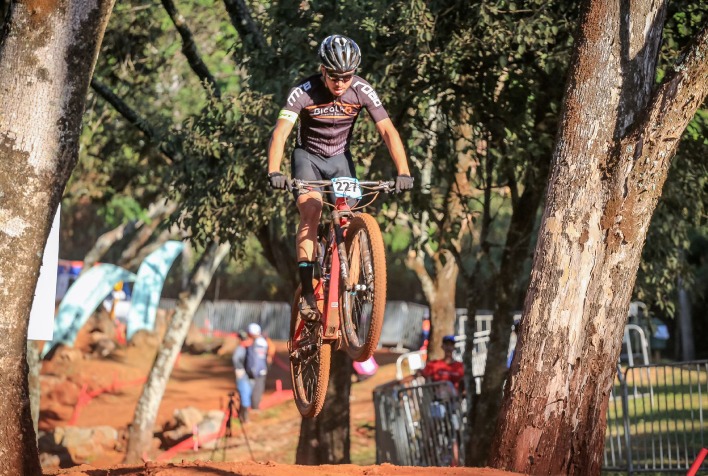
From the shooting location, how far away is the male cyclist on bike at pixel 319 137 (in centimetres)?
755

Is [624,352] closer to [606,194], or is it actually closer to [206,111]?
[206,111]

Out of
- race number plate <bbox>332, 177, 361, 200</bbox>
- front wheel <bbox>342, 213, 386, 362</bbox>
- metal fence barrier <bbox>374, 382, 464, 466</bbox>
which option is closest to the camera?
front wheel <bbox>342, 213, 386, 362</bbox>

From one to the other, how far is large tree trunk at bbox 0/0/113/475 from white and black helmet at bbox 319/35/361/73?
1601mm

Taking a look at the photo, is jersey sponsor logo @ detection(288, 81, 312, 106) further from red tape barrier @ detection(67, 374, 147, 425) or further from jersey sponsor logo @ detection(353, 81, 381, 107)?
red tape barrier @ detection(67, 374, 147, 425)

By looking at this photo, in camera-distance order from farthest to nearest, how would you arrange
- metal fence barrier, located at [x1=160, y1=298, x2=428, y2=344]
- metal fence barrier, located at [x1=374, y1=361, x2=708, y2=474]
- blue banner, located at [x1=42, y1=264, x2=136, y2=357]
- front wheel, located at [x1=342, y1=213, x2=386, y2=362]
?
metal fence barrier, located at [x1=160, y1=298, x2=428, y2=344] → blue banner, located at [x1=42, y1=264, x2=136, y2=357] → metal fence barrier, located at [x1=374, y1=361, x2=708, y2=474] → front wheel, located at [x1=342, y1=213, x2=386, y2=362]

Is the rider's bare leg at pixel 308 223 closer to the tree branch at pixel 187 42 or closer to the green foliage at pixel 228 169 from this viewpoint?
the green foliage at pixel 228 169

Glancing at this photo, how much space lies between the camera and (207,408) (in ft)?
95.5

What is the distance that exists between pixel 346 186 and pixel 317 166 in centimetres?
51

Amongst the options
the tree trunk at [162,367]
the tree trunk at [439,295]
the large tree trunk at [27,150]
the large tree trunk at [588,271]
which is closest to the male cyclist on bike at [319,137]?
the large tree trunk at [588,271]

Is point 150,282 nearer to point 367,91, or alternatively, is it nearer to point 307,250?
point 307,250

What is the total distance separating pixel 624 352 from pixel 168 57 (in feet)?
47.8

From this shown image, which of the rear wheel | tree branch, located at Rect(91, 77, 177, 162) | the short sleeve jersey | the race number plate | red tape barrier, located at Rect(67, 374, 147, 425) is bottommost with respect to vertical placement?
red tape barrier, located at Rect(67, 374, 147, 425)

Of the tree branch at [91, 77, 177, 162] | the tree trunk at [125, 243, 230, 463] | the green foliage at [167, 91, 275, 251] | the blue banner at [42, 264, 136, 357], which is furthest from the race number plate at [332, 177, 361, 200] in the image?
the blue banner at [42, 264, 136, 357]

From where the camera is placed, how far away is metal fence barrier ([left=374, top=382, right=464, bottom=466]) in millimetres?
13625
